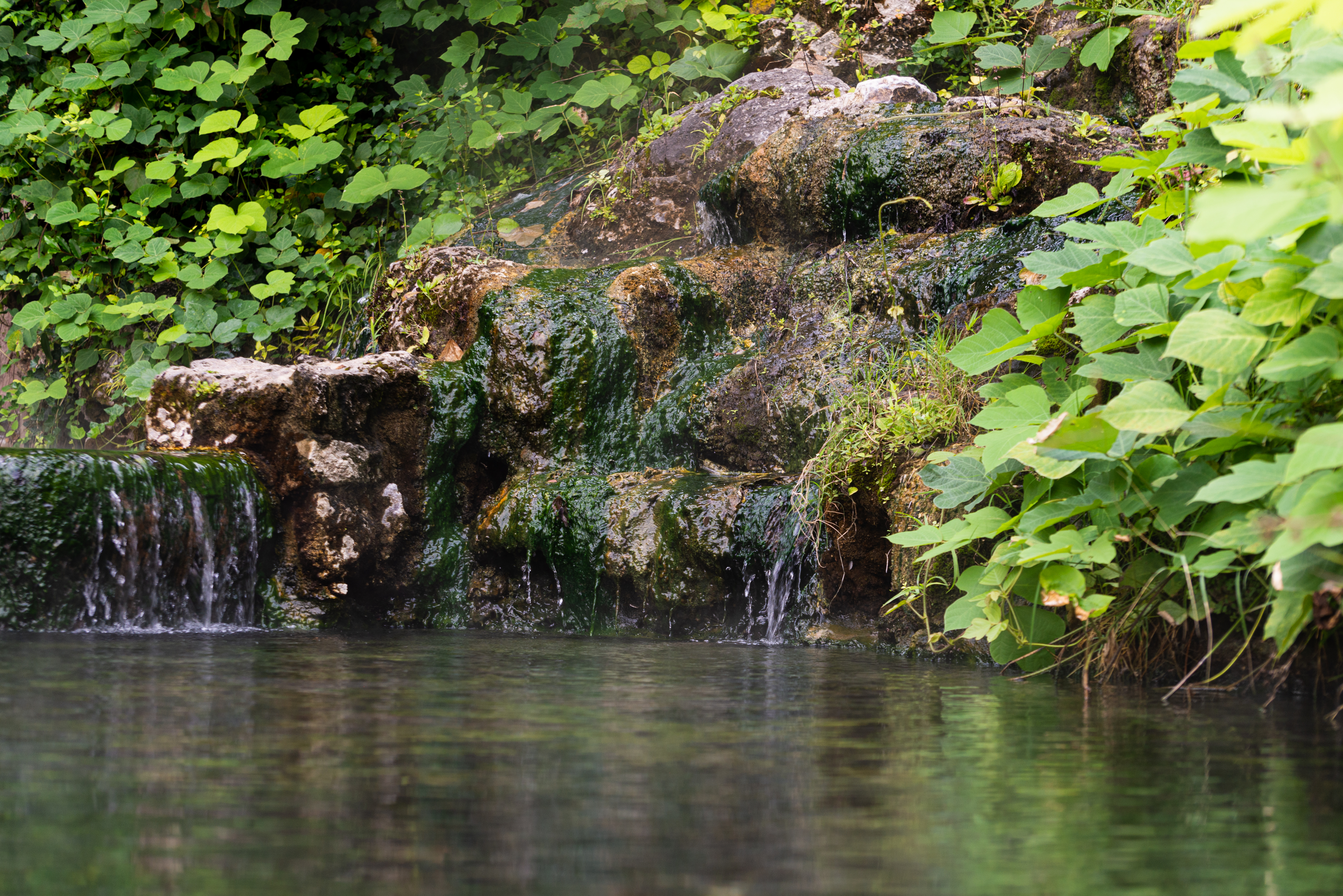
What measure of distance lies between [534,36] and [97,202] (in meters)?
3.10

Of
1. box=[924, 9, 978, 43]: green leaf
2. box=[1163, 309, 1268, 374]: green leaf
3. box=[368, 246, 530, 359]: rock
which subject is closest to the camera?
box=[1163, 309, 1268, 374]: green leaf

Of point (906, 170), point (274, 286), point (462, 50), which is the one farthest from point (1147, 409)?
point (462, 50)

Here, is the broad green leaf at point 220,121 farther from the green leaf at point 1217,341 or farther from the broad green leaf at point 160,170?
the green leaf at point 1217,341

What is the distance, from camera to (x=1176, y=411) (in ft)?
8.46

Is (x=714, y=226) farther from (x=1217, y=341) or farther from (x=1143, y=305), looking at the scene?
(x=1217, y=341)

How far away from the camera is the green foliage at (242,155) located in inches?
293

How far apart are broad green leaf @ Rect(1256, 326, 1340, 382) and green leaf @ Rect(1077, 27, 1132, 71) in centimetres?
441

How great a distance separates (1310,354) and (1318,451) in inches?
12.8

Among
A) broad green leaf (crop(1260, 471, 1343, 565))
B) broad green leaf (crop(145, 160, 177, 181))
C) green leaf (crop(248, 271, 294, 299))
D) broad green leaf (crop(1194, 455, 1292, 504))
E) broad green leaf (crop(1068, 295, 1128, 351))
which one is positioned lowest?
broad green leaf (crop(1260, 471, 1343, 565))

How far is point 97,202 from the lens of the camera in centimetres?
758

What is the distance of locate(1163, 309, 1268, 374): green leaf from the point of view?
246cm

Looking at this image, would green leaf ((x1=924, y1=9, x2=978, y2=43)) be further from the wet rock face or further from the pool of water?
the pool of water

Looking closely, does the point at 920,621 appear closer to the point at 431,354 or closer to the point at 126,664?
the point at 126,664

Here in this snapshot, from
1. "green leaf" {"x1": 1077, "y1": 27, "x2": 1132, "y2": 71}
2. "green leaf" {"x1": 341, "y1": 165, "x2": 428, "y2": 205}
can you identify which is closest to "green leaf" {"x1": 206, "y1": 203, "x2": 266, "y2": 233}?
"green leaf" {"x1": 341, "y1": 165, "x2": 428, "y2": 205}
